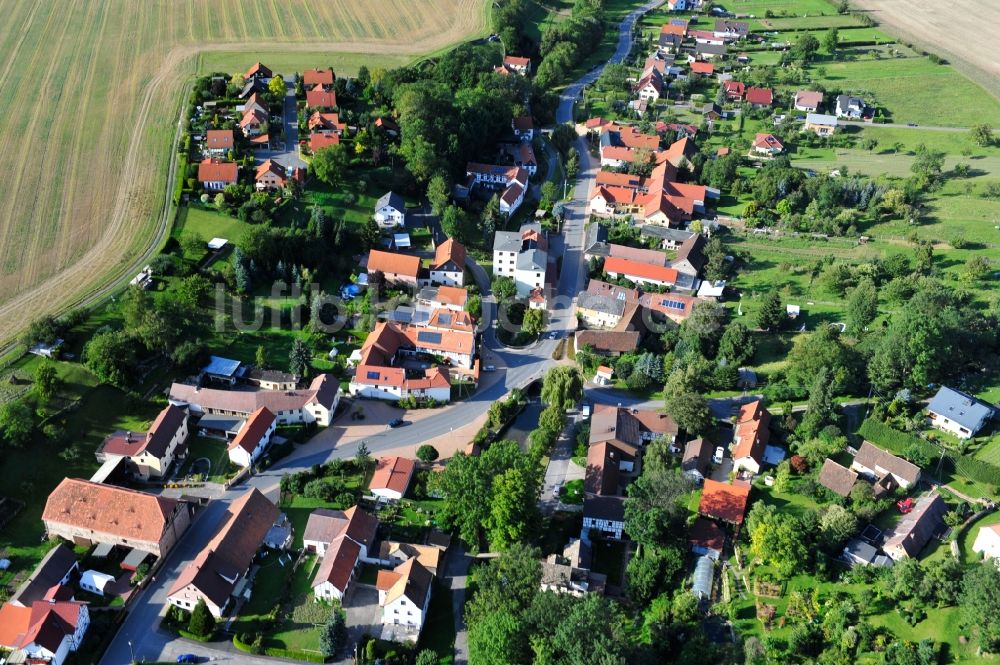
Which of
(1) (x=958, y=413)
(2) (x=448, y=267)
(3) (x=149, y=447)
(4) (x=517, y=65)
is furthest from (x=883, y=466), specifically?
(4) (x=517, y=65)

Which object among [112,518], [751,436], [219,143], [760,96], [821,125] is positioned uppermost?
[760,96]

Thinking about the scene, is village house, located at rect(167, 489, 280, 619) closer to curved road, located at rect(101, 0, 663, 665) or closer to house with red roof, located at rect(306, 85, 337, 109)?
curved road, located at rect(101, 0, 663, 665)

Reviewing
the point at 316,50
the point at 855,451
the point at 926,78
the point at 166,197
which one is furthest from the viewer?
the point at 926,78

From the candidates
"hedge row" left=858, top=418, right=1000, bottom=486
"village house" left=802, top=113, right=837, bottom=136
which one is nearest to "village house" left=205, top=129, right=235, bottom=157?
"hedge row" left=858, top=418, right=1000, bottom=486

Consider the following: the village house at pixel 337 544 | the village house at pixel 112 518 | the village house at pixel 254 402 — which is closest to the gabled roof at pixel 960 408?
the village house at pixel 337 544

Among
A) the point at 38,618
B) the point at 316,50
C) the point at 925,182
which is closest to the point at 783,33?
the point at 925,182

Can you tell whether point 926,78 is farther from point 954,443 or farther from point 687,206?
point 954,443

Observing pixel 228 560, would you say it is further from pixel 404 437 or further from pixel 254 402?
pixel 404 437
